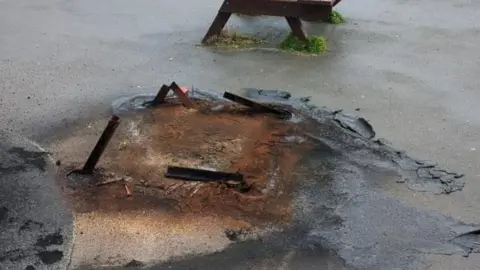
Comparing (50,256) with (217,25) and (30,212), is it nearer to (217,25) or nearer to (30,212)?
(30,212)

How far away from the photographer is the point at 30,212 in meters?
4.89

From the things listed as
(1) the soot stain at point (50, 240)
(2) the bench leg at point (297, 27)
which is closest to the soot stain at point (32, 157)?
(1) the soot stain at point (50, 240)

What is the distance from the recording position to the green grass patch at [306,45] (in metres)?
8.06

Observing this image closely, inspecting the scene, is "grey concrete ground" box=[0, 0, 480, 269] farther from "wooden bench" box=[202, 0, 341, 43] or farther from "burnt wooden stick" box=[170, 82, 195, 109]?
"burnt wooden stick" box=[170, 82, 195, 109]

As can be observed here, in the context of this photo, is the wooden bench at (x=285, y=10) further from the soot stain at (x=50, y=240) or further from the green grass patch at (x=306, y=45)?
the soot stain at (x=50, y=240)

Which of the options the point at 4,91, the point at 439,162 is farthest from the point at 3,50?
the point at 439,162

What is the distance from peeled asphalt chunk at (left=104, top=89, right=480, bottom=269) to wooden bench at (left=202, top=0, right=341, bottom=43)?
2331 mm

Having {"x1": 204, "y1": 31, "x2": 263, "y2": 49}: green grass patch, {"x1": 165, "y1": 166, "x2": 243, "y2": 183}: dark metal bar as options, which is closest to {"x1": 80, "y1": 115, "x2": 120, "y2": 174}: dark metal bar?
{"x1": 165, "y1": 166, "x2": 243, "y2": 183}: dark metal bar

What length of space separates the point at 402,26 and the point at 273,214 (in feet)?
17.1

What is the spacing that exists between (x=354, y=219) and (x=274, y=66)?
3.15 metres

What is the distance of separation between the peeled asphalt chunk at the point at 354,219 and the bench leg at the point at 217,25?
8.70 ft

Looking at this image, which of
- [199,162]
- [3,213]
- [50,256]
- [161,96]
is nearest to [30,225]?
[3,213]

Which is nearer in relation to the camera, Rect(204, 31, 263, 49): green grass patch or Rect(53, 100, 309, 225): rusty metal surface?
Rect(53, 100, 309, 225): rusty metal surface

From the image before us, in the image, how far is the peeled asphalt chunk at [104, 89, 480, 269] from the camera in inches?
175
